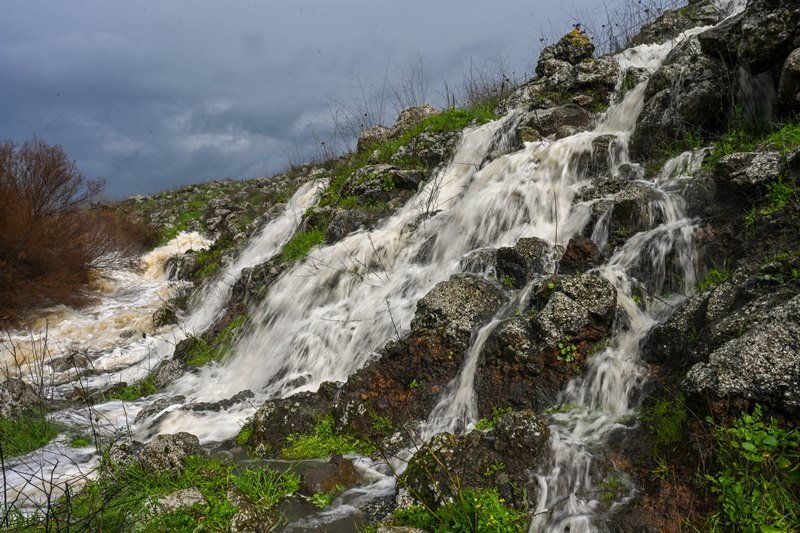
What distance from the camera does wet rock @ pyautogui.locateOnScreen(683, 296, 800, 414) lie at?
303cm

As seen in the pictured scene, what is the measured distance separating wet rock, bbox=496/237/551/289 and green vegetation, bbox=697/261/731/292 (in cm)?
172

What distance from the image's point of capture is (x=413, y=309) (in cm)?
686

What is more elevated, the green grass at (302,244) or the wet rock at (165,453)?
the green grass at (302,244)

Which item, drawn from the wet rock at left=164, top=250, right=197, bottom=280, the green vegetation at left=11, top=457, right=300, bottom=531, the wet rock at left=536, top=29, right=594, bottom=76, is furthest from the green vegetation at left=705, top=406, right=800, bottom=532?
the wet rock at left=164, top=250, right=197, bottom=280

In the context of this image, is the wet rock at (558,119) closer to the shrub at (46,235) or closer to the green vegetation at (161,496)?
the green vegetation at (161,496)

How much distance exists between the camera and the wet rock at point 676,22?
13.1m

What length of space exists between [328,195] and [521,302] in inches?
357

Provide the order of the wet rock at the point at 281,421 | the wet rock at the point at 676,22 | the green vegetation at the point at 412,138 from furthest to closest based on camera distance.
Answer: the wet rock at the point at 676,22, the green vegetation at the point at 412,138, the wet rock at the point at 281,421

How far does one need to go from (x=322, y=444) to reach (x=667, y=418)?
122 inches

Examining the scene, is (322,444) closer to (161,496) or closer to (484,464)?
(161,496)

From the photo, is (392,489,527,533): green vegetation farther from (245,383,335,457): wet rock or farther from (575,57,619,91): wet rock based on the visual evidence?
(575,57,619,91): wet rock

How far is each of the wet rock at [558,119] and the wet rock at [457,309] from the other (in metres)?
5.59

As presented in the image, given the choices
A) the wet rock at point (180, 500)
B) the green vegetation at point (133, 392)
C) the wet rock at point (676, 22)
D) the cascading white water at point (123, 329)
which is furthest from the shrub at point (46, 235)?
the wet rock at point (676, 22)

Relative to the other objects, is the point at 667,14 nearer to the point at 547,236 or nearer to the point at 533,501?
the point at 547,236
